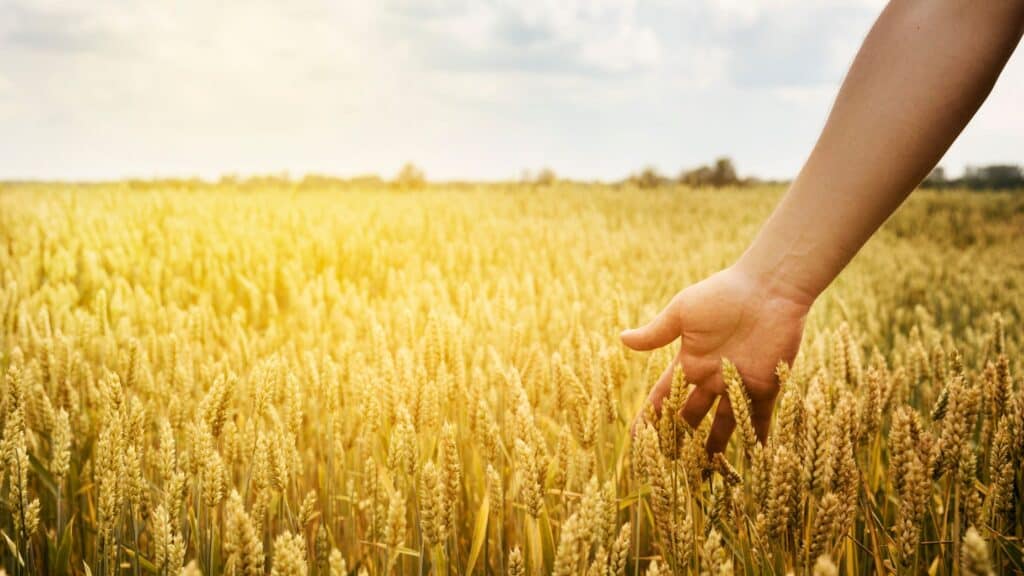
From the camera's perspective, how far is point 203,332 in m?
2.41

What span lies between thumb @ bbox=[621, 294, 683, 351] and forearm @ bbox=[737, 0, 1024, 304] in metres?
0.18

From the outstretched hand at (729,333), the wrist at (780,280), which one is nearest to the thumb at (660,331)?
the outstretched hand at (729,333)

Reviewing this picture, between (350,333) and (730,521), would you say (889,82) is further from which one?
(350,333)

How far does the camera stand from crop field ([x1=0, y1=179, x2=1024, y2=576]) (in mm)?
928

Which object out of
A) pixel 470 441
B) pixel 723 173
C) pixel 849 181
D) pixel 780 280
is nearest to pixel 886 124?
pixel 849 181

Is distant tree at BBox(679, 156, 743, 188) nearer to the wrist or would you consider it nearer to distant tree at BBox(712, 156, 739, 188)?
distant tree at BBox(712, 156, 739, 188)

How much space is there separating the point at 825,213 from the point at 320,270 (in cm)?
354

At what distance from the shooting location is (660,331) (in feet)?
4.33

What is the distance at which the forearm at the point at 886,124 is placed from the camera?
1.04 meters

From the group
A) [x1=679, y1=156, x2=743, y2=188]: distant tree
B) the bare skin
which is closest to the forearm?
the bare skin

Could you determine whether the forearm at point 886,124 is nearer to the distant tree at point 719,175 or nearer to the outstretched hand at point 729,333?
the outstretched hand at point 729,333

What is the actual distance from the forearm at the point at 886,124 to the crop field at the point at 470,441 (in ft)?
0.88

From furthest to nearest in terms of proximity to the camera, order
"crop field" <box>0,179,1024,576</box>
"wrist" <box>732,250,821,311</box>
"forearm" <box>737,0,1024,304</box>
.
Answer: "wrist" <box>732,250,821,311</box>
"forearm" <box>737,0,1024,304</box>
"crop field" <box>0,179,1024,576</box>

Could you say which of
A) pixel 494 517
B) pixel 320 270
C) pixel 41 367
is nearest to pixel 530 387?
pixel 494 517
